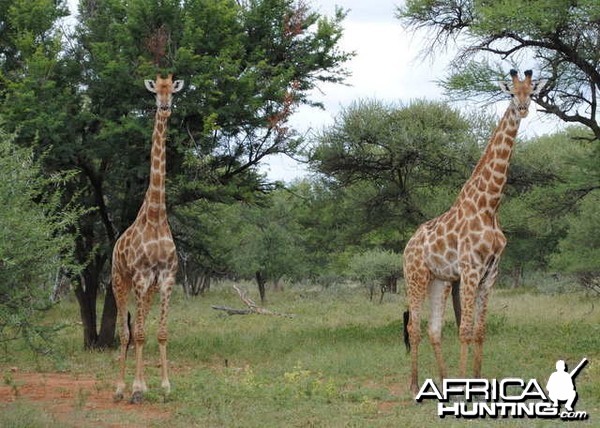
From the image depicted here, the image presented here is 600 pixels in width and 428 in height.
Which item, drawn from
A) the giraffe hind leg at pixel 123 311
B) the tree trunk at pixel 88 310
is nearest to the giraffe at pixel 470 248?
the giraffe hind leg at pixel 123 311

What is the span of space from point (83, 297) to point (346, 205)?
27.0 feet

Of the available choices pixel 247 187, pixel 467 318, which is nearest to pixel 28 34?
pixel 247 187

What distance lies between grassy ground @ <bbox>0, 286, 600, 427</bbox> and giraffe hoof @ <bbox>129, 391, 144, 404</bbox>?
0.14 metres

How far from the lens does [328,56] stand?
1955cm

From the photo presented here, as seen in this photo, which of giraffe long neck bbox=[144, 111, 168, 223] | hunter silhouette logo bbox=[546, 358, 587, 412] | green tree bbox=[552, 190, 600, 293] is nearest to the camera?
hunter silhouette logo bbox=[546, 358, 587, 412]

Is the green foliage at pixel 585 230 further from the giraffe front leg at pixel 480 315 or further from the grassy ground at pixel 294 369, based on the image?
the giraffe front leg at pixel 480 315

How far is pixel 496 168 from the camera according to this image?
39.9ft

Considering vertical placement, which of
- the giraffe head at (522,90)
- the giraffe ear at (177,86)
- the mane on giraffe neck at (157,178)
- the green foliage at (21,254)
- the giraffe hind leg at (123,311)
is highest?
the giraffe ear at (177,86)

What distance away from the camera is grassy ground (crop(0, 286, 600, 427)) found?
36.1 ft

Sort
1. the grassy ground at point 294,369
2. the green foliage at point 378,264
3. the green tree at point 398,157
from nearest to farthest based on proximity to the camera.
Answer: the grassy ground at point 294,369 < the green tree at point 398,157 < the green foliage at point 378,264

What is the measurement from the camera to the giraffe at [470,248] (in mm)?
11570

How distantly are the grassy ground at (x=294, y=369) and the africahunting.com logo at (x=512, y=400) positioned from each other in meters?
0.30

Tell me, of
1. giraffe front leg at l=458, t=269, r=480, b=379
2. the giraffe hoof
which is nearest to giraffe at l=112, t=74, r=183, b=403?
the giraffe hoof

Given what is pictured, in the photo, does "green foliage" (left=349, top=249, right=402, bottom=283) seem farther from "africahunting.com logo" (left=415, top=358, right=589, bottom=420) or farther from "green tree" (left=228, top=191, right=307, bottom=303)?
"africahunting.com logo" (left=415, top=358, right=589, bottom=420)
